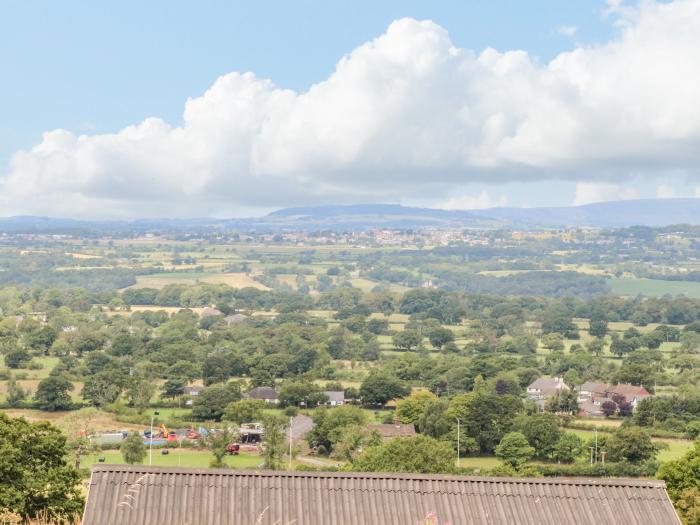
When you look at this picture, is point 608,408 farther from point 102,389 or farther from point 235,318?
point 235,318

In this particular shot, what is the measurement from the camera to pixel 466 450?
1774 inches

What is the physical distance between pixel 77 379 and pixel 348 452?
3010 centimetres

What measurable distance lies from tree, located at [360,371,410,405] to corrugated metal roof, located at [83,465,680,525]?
4940cm

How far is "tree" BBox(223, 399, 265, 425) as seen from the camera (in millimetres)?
50625

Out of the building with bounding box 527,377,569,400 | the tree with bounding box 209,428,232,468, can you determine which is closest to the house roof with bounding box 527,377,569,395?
the building with bounding box 527,377,569,400

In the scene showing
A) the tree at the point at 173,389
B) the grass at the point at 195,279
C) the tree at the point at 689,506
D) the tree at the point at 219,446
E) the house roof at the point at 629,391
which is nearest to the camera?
the tree at the point at 689,506

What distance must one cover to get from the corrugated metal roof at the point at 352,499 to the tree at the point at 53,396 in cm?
4820

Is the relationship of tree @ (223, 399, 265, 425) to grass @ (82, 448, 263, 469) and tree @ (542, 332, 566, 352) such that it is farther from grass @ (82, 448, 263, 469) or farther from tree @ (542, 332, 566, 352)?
tree @ (542, 332, 566, 352)

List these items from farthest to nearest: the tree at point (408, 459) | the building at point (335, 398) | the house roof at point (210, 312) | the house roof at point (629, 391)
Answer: the house roof at point (210, 312) → the house roof at point (629, 391) → the building at point (335, 398) → the tree at point (408, 459)

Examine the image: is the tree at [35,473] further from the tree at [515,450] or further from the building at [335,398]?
the building at [335,398]

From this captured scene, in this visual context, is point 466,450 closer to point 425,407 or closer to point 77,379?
point 425,407

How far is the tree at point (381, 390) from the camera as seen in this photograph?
59594 millimetres

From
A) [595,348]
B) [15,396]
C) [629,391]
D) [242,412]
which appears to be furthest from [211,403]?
[595,348]

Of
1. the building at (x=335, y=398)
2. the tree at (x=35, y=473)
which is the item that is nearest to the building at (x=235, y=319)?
the building at (x=335, y=398)
